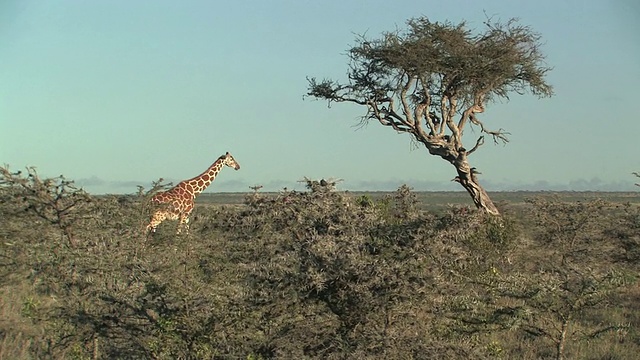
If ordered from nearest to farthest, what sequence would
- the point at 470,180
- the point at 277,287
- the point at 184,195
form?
the point at 277,287 → the point at 184,195 → the point at 470,180

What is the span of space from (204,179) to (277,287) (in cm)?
1567

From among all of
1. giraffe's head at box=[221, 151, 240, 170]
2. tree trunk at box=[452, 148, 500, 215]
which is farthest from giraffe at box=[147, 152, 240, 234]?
tree trunk at box=[452, 148, 500, 215]

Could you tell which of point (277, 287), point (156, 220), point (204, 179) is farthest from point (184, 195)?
point (277, 287)

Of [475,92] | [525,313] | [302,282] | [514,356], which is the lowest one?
[514,356]

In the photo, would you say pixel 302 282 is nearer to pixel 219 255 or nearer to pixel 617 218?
pixel 219 255

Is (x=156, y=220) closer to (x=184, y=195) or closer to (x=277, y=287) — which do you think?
(x=184, y=195)

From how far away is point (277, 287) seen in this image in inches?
253

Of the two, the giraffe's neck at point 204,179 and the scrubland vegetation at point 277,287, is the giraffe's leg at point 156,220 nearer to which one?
the scrubland vegetation at point 277,287

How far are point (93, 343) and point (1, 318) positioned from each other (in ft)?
7.16

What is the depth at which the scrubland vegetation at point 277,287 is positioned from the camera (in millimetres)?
6422

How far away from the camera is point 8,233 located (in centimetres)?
1120

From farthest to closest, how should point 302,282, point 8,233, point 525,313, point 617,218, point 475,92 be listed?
1. point 475,92
2. point 617,218
3. point 8,233
4. point 525,313
5. point 302,282

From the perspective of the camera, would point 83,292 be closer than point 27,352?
Yes

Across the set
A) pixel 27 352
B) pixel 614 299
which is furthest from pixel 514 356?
pixel 27 352
